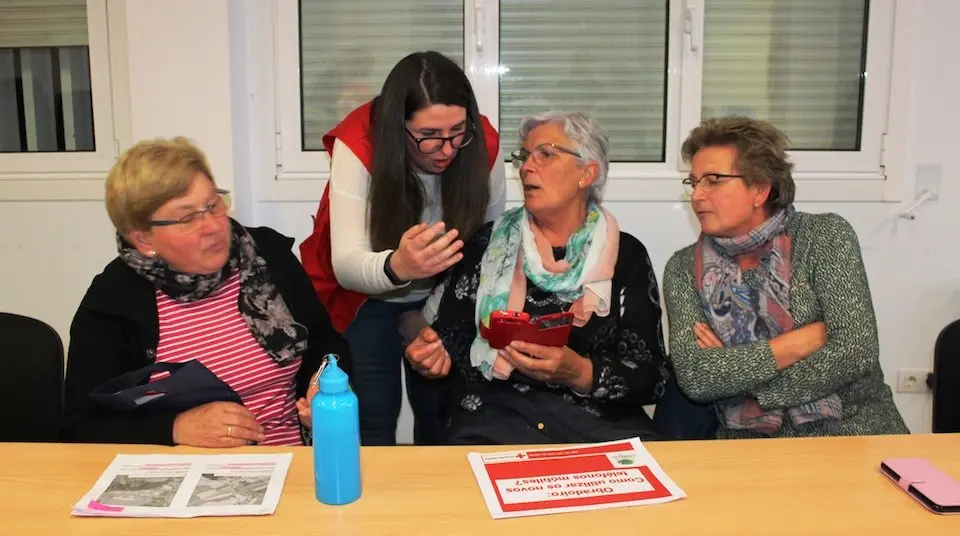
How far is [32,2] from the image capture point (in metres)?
2.95

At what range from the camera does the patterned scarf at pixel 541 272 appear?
6.55 feet

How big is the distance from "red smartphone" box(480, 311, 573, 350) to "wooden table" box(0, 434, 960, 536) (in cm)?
38

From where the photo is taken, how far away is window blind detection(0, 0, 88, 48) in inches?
116

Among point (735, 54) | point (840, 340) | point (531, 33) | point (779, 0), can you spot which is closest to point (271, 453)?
point (840, 340)

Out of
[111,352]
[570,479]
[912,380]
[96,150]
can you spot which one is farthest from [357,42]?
[912,380]

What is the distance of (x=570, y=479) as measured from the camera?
1.35 metres

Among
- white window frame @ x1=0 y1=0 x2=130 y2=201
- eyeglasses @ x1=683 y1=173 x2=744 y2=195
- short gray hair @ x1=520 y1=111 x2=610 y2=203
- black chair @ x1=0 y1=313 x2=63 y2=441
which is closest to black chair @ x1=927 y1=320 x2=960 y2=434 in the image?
eyeglasses @ x1=683 y1=173 x2=744 y2=195

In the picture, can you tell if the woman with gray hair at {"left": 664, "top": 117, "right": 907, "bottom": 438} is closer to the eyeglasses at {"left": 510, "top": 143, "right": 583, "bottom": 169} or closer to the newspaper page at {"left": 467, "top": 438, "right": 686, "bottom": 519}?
the eyeglasses at {"left": 510, "top": 143, "right": 583, "bottom": 169}

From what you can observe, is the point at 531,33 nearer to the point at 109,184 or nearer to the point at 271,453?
the point at 109,184

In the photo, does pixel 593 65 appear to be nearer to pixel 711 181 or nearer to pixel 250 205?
pixel 711 181

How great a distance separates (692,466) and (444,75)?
1150 mm

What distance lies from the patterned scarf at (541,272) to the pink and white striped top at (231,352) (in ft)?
1.68

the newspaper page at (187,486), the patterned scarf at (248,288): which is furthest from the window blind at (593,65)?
the newspaper page at (187,486)

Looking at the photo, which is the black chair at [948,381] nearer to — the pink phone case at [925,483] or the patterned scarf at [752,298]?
the patterned scarf at [752,298]
